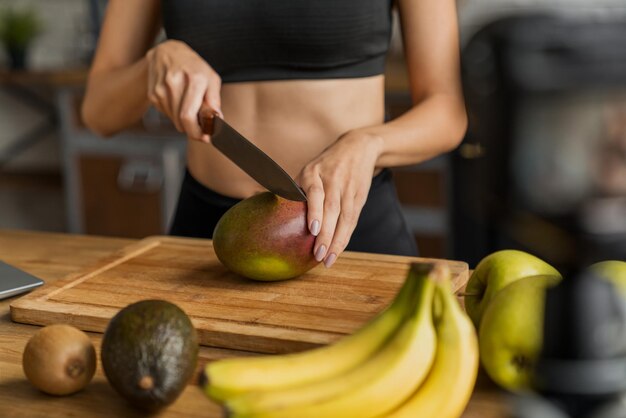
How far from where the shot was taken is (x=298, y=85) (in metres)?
1.38

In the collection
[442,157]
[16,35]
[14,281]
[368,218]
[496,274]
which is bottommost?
[442,157]

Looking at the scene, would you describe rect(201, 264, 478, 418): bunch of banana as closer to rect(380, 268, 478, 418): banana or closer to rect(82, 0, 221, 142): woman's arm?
rect(380, 268, 478, 418): banana

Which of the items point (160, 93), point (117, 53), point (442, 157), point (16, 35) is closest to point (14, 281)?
point (160, 93)

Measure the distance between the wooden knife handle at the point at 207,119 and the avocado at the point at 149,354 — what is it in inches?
15.7

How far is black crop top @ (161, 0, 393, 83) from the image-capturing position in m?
1.34

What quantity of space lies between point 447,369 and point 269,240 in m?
0.41

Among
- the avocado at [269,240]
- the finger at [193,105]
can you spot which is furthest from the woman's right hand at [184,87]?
the avocado at [269,240]

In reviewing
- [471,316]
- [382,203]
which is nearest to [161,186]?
[382,203]

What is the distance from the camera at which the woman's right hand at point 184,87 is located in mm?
1073

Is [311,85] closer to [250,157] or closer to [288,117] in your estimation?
[288,117]

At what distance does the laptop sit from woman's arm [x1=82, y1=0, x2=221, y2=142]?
287mm

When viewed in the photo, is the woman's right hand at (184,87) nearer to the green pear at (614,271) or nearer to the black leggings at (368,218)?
the black leggings at (368,218)

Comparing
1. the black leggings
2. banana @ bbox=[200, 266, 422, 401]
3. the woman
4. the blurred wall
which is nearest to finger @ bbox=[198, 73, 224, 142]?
the woman

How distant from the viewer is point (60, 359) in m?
0.73
